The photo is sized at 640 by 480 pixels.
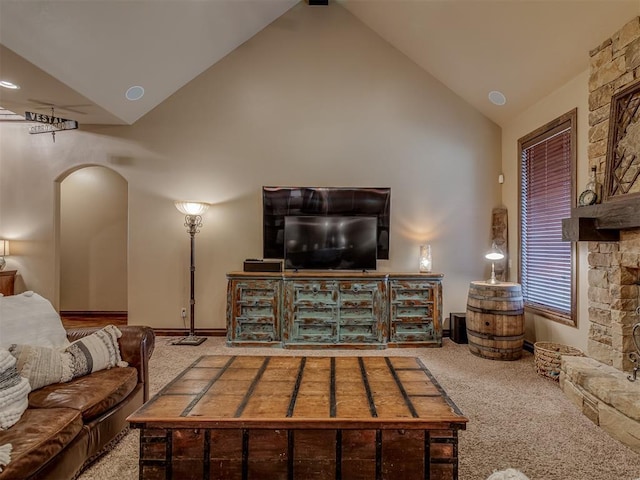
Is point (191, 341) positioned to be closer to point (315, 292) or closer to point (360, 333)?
point (315, 292)

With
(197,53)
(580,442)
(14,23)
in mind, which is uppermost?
(197,53)

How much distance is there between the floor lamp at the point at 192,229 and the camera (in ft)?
13.7

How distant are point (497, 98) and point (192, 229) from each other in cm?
419

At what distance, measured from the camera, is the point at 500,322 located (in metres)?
3.55

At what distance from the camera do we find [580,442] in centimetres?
211

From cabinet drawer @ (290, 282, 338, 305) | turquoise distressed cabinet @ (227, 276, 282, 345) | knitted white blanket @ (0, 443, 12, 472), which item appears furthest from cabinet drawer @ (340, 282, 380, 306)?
knitted white blanket @ (0, 443, 12, 472)

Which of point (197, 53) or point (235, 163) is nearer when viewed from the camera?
point (197, 53)

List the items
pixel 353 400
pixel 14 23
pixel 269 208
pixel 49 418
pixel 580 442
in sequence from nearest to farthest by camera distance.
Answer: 1. pixel 49 418
2. pixel 353 400
3. pixel 580 442
4. pixel 14 23
5. pixel 269 208

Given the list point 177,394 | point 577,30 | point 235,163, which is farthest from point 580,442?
point 235,163

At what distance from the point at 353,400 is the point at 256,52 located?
14.9ft

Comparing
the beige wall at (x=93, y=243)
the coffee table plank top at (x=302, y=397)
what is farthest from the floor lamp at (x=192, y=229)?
the coffee table plank top at (x=302, y=397)

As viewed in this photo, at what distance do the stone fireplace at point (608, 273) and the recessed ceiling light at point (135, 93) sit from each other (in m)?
4.71

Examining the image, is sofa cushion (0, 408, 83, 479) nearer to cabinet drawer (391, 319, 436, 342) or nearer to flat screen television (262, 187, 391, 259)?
flat screen television (262, 187, 391, 259)

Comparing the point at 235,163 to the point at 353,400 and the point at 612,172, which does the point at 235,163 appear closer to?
the point at 353,400
